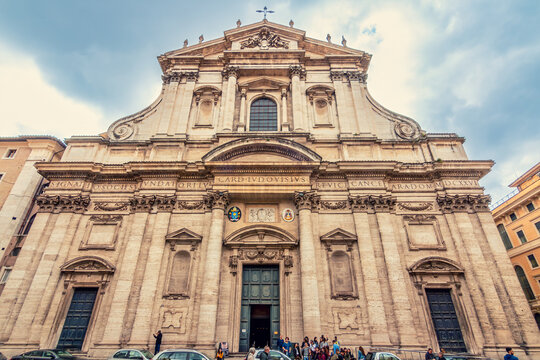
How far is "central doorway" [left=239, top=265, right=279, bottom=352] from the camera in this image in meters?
13.7

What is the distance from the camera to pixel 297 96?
19359mm

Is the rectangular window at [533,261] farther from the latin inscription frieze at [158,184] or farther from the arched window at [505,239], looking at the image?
the latin inscription frieze at [158,184]

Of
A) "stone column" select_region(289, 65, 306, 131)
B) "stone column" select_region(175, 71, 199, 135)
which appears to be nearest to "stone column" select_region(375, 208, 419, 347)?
"stone column" select_region(289, 65, 306, 131)

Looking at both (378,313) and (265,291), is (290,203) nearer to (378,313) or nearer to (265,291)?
(265,291)

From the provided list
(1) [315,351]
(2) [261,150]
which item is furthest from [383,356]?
(2) [261,150]

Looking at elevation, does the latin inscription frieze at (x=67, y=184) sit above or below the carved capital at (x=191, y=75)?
below

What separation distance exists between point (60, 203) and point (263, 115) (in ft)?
39.8

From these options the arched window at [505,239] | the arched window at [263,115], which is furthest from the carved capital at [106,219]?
the arched window at [505,239]

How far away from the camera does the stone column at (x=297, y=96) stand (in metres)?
18.4

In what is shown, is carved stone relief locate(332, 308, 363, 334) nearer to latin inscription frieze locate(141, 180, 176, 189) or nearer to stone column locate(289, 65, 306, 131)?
stone column locate(289, 65, 306, 131)

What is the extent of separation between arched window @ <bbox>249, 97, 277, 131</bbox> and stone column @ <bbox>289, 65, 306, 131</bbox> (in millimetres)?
1432

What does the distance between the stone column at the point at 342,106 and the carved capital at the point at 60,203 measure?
14587 mm

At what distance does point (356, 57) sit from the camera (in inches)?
819

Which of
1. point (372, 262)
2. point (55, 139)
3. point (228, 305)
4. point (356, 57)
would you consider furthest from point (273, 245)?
point (55, 139)
